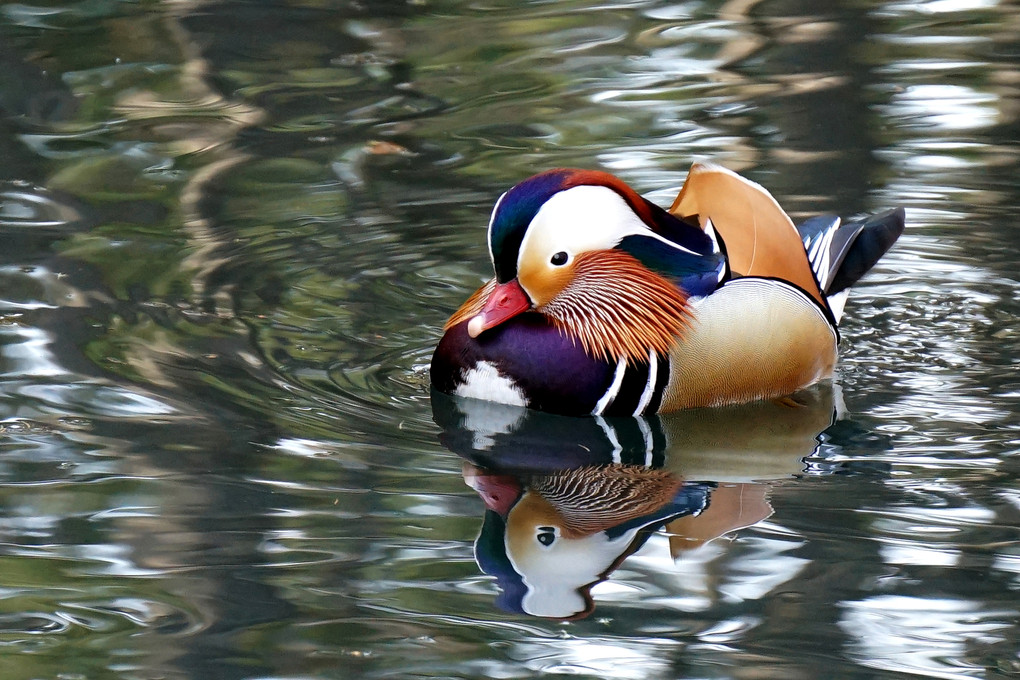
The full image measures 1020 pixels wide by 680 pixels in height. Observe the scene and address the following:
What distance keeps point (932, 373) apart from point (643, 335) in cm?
102

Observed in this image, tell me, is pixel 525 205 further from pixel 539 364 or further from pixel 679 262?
pixel 679 262

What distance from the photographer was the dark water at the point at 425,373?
11.6ft

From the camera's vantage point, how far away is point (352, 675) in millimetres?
3346

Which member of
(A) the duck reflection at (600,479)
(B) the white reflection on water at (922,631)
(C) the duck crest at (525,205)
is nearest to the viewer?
(B) the white reflection on water at (922,631)

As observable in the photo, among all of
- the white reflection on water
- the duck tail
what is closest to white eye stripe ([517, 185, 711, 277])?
the duck tail

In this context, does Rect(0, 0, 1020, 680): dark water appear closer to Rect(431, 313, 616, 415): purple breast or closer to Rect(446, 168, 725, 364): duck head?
Rect(431, 313, 616, 415): purple breast

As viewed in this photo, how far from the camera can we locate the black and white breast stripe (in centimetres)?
489

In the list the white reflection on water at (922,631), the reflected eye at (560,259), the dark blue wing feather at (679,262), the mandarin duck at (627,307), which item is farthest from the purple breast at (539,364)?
the white reflection on water at (922,631)

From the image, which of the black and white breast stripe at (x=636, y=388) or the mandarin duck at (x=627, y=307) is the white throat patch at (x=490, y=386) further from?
the black and white breast stripe at (x=636, y=388)

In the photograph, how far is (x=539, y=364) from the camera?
4859 millimetres

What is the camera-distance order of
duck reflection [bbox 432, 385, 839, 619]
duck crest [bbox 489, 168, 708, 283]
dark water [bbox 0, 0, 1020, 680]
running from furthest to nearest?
duck crest [bbox 489, 168, 708, 283] < duck reflection [bbox 432, 385, 839, 619] < dark water [bbox 0, 0, 1020, 680]

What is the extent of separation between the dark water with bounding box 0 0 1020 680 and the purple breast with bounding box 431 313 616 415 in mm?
101

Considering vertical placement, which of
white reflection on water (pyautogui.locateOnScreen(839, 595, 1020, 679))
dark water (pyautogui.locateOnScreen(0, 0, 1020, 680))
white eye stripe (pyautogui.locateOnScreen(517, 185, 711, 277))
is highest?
white eye stripe (pyautogui.locateOnScreen(517, 185, 711, 277))

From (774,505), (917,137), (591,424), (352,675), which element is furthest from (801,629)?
(917,137)
